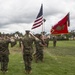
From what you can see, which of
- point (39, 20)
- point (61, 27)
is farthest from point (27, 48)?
point (61, 27)

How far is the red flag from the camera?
82.9ft

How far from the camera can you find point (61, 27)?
25625mm

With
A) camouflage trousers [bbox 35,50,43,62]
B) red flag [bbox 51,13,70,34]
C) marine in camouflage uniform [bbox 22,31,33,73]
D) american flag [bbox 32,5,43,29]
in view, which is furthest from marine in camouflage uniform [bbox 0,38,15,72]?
red flag [bbox 51,13,70,34]

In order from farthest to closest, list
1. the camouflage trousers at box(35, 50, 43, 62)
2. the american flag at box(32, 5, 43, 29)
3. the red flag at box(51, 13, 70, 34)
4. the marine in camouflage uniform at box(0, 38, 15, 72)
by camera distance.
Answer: the red flag at box(51, 13, 70, 34) → the american flag at box(32, 5, 43, 29) → the camouflage trousers at box(35, 50, 43, 62) → the marine in camouflage uniform at box(0, 38, 15, 72)

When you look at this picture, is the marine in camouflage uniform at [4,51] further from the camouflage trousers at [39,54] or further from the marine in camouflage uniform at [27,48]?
the camouflage trousers at [39,54]

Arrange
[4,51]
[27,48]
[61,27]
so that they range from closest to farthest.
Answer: [27,48], [4,51], [61,27]

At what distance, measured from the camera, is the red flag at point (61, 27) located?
2528cm

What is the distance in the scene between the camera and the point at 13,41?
44.7 ft

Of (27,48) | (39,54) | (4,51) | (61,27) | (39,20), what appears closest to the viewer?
(27,48)

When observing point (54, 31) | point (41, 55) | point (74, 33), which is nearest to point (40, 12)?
point (54, 31)

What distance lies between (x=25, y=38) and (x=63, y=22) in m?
12.1

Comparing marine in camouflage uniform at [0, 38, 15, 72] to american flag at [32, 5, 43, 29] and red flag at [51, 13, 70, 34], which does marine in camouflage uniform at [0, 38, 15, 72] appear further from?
red flag at [51, 13, 70, 34]

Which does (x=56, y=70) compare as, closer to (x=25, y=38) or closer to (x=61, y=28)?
(x=25, y=38)

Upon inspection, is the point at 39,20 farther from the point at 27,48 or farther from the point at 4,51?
the point at 27,48
